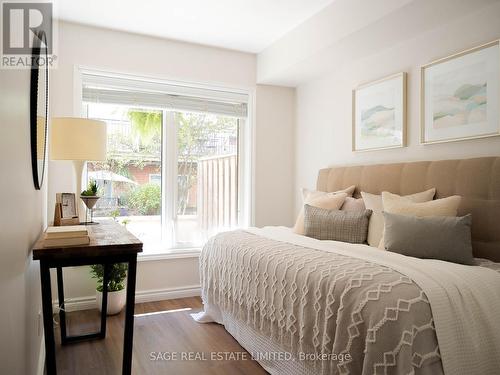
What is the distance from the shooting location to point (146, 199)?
3773 mm

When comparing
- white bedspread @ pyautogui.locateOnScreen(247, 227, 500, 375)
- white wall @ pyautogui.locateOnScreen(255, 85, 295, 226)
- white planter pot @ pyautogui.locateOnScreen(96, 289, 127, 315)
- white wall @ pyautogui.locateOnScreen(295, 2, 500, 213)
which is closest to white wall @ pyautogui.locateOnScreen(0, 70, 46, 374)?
white bedspread @ pyautogui.locateOnScreen(247, 227, 500, 375)

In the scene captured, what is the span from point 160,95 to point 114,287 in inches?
74.8

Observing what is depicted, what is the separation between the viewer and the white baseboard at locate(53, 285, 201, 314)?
130 inches

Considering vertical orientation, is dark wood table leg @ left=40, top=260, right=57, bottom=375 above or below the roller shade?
below

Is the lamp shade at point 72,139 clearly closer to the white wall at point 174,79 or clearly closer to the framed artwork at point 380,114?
the white wall at point 174,79

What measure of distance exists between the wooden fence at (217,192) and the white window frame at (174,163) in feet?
0.24

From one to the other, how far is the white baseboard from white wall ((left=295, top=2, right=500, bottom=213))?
67.0 inches

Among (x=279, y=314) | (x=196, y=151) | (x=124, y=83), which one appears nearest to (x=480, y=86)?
(x=279, y=314)

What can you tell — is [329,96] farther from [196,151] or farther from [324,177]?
[196,151]

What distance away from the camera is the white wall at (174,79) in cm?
328

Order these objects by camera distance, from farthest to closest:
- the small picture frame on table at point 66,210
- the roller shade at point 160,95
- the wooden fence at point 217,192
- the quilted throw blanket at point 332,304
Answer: the wooden fence at point 217,192 → the roller shade at point 160,95 → the small picture frame on table at point 66,210 → the quilted throw blanket at point 332,304

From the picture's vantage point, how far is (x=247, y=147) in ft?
13.7

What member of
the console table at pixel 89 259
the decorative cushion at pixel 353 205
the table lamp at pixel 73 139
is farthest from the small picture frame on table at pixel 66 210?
the decorative cushion at pixel 353 205

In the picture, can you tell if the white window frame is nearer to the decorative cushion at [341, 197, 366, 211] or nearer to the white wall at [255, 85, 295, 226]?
the white wall at [255, 85, 295, 226]
